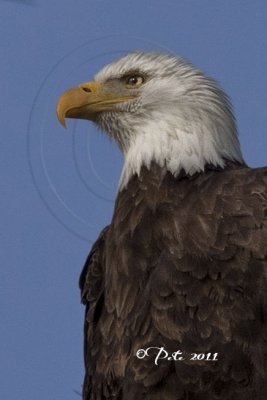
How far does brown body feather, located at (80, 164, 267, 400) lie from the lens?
19.0ft

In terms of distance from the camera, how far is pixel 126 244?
6262mm

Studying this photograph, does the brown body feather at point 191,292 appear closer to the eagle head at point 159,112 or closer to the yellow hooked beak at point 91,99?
the eagle head at point 159,112

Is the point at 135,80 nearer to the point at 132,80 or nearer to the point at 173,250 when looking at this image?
the point at 132,80

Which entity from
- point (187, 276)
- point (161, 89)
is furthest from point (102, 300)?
point (161, 89)

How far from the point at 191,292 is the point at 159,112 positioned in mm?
1199

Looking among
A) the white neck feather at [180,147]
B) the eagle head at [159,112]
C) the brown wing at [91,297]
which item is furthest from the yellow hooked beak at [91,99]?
the brown wing at [91,297]

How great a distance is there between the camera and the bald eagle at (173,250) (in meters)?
5.82

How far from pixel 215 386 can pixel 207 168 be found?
1.14 meters

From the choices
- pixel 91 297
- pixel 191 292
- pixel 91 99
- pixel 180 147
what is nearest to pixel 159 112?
pixel 180 147

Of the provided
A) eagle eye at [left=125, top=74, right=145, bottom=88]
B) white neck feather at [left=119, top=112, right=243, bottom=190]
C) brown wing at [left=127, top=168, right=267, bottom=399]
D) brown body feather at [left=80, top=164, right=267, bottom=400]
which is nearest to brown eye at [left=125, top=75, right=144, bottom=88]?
eagle eye at [left=125, top=74, right=145, bottom=88]

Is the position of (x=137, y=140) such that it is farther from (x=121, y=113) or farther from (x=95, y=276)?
(x=95, y=276)

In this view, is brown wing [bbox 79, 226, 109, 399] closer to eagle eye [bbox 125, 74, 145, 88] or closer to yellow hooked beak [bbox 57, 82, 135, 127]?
yellow hooked beak [bbox 57, 82, 135, 127]

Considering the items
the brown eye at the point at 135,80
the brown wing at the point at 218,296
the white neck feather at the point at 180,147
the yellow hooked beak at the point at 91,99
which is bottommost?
the brown wing at the point at 218,296

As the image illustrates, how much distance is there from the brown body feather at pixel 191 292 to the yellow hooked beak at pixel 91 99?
700 millimetres
